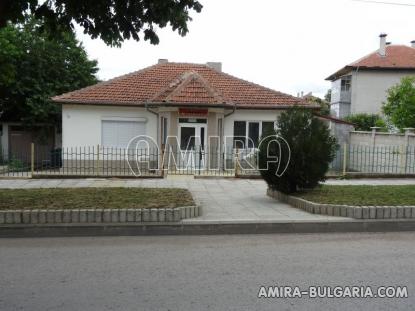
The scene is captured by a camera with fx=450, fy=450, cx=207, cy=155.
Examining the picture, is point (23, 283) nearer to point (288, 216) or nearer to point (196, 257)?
point (196, 257)

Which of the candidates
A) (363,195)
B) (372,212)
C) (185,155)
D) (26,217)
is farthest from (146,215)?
(185,155)

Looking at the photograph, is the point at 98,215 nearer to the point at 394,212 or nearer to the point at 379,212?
the point at 379,212

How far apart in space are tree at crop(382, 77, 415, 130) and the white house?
698 cm

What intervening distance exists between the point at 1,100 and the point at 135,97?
1114 cm

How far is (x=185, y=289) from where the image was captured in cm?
477

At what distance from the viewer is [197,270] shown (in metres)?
5.44

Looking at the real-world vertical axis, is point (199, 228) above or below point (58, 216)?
below

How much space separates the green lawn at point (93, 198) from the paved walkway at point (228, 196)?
0.65 metres

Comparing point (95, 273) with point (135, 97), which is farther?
point (135, 97)

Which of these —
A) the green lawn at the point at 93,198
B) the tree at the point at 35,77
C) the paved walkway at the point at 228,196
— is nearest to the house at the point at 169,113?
the paved walkway at the point at 228,196

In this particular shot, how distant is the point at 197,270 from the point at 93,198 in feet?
13.0

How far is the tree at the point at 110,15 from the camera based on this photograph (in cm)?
805

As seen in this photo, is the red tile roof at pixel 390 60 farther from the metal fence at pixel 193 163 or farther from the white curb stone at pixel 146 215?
the white curb stone at pixel 146 215

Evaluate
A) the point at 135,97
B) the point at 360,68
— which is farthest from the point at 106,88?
the point at 360,68
